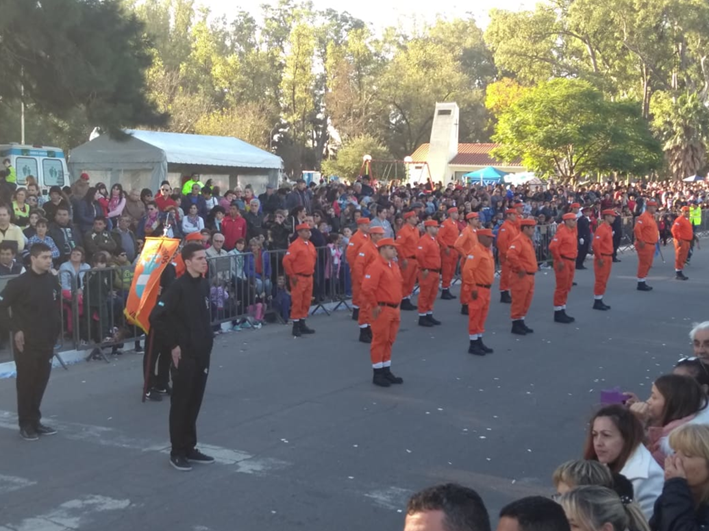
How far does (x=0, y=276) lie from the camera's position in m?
10.4

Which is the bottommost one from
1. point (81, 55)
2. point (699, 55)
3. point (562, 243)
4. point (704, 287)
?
point (704, 287)

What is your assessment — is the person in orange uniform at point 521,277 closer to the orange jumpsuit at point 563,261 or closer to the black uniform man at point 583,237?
the orange jumpsuit at point 563,261

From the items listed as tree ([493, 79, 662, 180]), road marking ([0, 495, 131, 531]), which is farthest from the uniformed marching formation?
tree ([493, 79, 662, 180])

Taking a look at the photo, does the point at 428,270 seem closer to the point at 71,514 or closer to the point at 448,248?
the point at 448,248

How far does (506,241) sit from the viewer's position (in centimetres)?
1562

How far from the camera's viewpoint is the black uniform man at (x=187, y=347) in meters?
6.75

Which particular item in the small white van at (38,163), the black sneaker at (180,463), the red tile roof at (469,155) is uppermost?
the red tile roof at (469,155)

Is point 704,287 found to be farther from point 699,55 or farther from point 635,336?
point 699,55

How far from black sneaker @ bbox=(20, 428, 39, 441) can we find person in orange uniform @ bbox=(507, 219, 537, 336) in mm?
7644

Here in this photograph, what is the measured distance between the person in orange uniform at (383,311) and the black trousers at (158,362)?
89.6 inches

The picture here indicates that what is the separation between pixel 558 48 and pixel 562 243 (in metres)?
35.8

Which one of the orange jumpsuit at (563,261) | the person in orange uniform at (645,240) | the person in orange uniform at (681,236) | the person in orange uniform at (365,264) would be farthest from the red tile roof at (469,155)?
the person in orange uniform at (365,264)

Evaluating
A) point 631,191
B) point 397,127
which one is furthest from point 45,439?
point 397,127

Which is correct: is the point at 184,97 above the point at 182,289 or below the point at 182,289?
above
